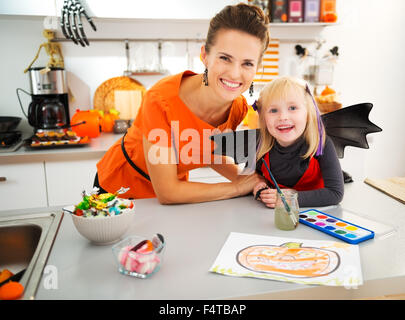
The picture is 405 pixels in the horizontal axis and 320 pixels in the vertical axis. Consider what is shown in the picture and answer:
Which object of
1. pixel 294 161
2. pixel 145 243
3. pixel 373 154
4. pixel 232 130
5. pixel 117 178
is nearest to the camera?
pixel 145 243

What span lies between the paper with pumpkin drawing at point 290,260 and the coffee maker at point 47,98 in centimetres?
185

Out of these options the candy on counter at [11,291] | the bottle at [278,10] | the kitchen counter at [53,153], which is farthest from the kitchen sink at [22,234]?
the bottle at [278,10]

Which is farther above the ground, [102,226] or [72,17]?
[72,17]

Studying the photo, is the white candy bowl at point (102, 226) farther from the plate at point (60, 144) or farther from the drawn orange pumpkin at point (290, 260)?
the plate at point (60, 144)

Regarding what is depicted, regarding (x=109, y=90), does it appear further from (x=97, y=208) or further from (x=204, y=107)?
(x=97, y=208)

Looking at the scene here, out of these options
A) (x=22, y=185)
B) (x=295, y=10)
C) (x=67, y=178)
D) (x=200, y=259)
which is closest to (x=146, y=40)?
(x=295, y=10)

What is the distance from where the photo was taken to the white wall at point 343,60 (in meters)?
2.70

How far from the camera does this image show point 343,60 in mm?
3186

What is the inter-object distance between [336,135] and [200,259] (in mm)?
811

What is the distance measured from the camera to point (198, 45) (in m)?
2.97

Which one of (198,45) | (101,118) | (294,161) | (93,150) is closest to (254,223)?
(294,161)

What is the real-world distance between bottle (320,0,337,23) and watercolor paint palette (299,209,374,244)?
2.13 metres
